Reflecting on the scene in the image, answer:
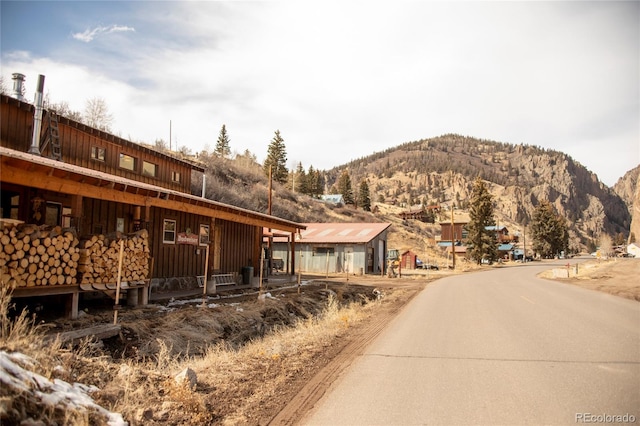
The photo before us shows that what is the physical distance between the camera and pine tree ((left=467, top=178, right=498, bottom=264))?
60.0 metres

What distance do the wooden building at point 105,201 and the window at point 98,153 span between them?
0.04m

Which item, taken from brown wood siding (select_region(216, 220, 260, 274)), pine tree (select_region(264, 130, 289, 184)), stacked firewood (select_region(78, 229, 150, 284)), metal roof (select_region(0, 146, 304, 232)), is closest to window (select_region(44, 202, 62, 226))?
metal roof (select_region(0, 146, 304, 232))

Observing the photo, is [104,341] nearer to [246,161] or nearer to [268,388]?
[268,388]

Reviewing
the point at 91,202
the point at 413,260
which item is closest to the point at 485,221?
the point at 413,260

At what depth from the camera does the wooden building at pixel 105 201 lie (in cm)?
1005

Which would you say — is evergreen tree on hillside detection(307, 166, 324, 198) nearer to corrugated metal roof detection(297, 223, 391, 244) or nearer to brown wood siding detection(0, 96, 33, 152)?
A: corrugated metal roof detection(297, 223, 391, 244)

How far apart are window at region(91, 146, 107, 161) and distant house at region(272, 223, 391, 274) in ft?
72.6

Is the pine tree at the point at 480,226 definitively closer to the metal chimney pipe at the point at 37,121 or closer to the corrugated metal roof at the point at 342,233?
the corrugated metal roof at the point at 342,233

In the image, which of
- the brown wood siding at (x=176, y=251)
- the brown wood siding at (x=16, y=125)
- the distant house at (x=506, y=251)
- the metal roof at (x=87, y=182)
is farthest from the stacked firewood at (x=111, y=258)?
the distant house at (x=506, y=251)

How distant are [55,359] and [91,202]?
9942 millimetres

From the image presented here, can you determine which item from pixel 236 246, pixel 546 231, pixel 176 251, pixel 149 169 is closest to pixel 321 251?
pixel 236 246

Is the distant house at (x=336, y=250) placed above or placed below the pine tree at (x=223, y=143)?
below

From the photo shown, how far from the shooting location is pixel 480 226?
6009 centimetres

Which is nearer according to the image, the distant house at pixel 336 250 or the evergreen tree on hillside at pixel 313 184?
the distant house at pixel 336 250
